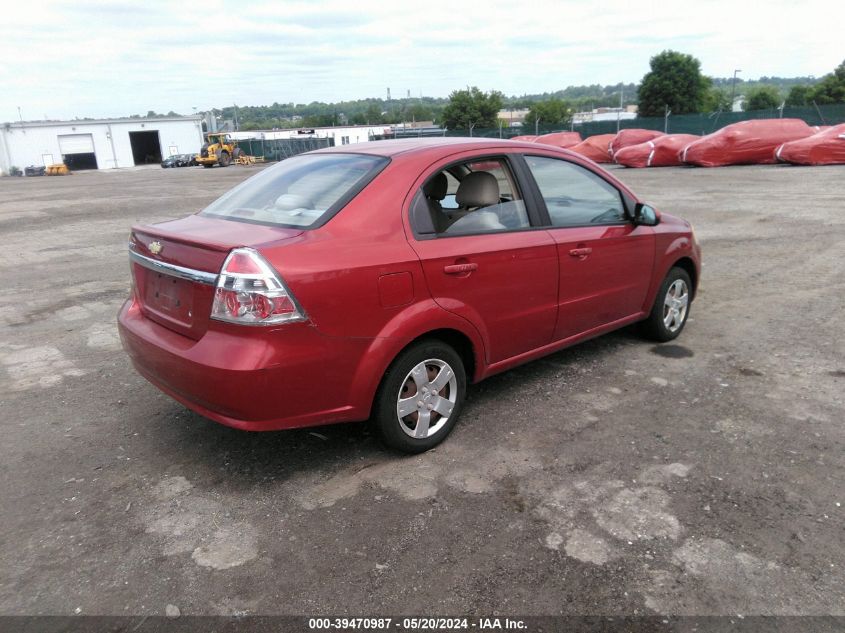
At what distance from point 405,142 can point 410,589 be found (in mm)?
2741

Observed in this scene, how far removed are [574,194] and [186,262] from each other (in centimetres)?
275

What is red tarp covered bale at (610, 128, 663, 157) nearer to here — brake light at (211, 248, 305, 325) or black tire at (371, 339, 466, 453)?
black tire at (371, 339, 466, 453)

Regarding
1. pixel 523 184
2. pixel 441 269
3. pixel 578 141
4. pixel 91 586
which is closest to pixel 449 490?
pixel 441 269

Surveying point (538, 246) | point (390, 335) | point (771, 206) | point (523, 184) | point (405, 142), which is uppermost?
point (405, 142)

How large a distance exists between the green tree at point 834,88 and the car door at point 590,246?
7178 cm

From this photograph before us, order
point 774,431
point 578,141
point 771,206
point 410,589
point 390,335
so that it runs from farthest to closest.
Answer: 1. point 578,141
2. point 771,206
3. point 774,431
4. point 390,335
5. point 410,589

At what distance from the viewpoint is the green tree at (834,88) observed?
63.8 m

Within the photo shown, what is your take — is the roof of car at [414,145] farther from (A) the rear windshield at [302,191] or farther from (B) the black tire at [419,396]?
(B) the black tire at [419,396]

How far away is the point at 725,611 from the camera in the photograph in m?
2.51

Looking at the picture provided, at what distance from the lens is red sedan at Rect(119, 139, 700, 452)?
309 cm

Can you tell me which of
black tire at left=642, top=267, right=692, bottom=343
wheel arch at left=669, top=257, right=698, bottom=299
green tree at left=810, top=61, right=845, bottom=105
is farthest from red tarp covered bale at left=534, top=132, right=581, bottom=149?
green tree at left=810, top=61, right=845, bottom=105

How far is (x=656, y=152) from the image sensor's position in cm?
2608

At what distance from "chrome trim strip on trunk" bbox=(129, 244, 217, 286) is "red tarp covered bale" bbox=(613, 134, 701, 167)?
24999 millimetres

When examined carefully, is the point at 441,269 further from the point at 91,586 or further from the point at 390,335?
the point at 91,586
